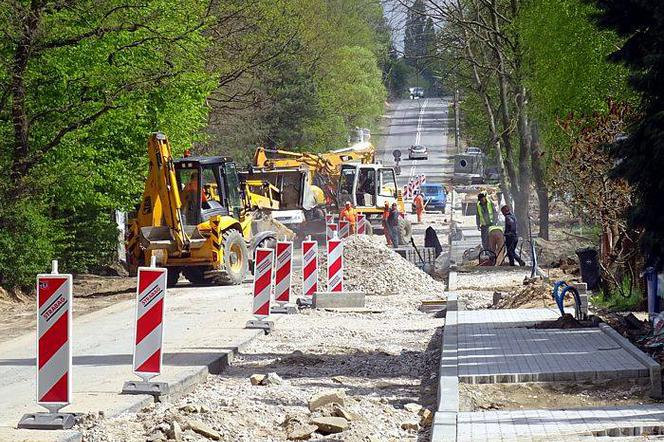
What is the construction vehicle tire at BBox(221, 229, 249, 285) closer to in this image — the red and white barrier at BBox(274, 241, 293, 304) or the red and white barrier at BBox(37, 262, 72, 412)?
the red and white barrier at BBox(274, 241, 293, 304)

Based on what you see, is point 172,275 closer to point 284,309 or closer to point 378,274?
point 378,274

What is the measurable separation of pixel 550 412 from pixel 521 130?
1400 inches

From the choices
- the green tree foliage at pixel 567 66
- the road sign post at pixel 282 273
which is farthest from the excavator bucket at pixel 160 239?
the green tree foliage at pixel 567 66

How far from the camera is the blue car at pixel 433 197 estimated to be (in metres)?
80.6

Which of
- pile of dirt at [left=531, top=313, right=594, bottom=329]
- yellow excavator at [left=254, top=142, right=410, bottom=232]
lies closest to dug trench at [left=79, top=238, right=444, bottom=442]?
pile of dirt at [left=531, top=313, right=594, bottom=329]

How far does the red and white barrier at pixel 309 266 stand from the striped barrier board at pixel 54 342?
12.2 m

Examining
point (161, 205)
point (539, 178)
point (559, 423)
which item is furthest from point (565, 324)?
point (539, 178)

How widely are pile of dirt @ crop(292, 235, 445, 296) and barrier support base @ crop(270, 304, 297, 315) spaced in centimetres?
590

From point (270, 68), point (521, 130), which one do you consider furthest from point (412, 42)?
point (270, 68)

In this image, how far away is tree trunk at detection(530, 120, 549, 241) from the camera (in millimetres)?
43531

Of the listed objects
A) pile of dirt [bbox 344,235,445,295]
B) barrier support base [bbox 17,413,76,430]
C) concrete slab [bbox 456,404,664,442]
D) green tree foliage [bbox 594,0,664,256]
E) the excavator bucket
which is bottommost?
pile of dirt [bbox 344,235,445,295]

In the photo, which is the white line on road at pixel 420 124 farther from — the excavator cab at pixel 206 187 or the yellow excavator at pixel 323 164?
the excavator cab at pixel 206 187

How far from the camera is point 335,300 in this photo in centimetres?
2325

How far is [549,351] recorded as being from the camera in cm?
1371
